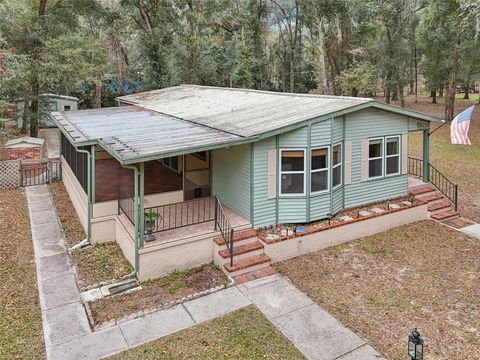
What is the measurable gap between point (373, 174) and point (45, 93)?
23.3m

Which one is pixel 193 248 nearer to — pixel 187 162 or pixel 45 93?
pixel 187 162

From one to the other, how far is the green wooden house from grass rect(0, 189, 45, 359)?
65.1 inches

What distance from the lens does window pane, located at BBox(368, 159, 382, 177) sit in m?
11.7

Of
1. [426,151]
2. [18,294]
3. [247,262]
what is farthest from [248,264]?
[426,151]

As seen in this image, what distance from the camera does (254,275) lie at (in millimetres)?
8680

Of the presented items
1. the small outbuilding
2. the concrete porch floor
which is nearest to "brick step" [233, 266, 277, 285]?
the concrete porch floor

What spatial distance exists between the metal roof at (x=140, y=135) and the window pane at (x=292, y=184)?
1.86 metres

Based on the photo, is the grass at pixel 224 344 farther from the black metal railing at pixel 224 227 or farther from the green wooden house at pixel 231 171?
the green wooden house at pixel 231 171

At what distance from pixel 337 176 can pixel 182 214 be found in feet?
14.6

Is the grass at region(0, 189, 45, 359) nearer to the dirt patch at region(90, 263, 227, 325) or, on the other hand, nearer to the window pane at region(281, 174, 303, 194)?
the dirt patch at region(90, 263, 227, 325)

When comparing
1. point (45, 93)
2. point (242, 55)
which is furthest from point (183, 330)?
point (242, 55)

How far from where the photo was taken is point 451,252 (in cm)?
994

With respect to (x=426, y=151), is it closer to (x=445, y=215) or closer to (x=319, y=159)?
(x=445, y=215)

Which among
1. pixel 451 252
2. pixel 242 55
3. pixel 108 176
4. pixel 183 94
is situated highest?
pixel 242 55
